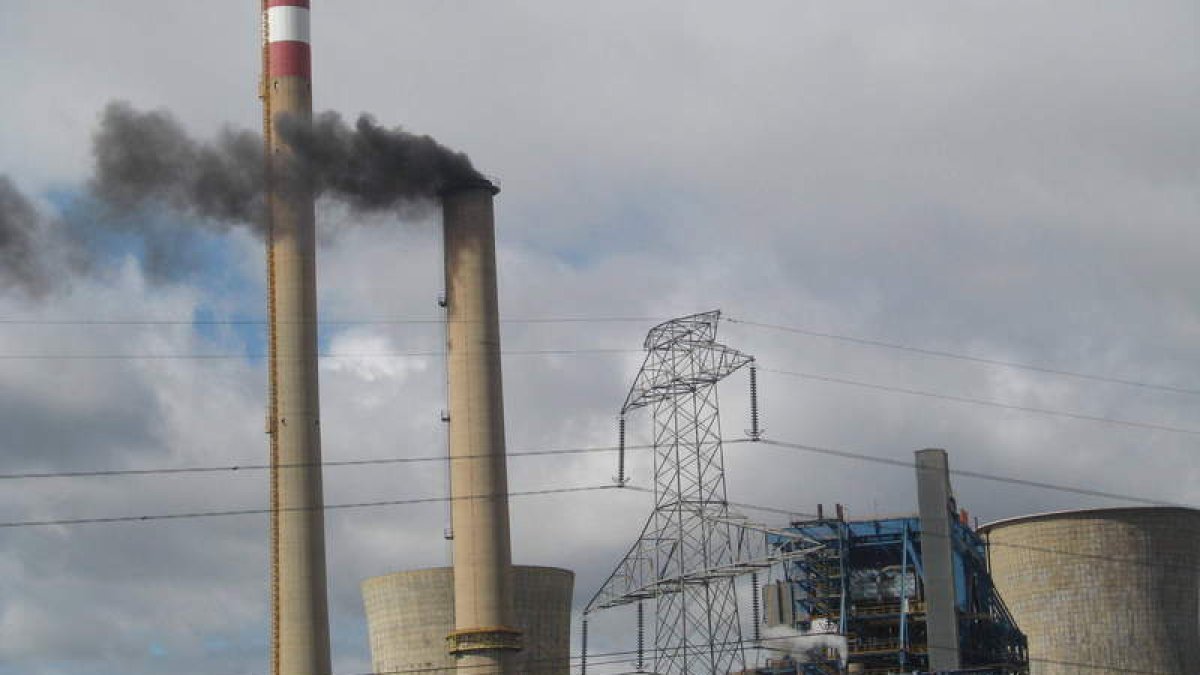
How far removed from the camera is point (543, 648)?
56562mm

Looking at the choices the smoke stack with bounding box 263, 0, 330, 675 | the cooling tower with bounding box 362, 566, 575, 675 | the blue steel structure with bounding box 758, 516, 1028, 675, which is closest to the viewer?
the smoke stack with bounding box 263, 0, 330, 675

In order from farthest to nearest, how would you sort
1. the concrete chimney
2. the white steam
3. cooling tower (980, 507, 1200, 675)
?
1. cooling tower (980, 507, 1200, 675)
2. the white steam
3. the concrete chimney

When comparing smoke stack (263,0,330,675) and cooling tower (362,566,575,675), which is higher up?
smoke stack (263,0,330,675)

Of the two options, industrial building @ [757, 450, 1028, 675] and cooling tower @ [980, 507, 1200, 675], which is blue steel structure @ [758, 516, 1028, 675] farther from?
cooling tower @ [980, 507, 1200, 675]

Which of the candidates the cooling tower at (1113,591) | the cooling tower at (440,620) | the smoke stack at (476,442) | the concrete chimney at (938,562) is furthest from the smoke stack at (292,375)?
the cooling tower at (1113,591)

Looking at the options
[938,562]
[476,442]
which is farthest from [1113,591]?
[476,442]

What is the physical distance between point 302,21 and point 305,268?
23.9 feet

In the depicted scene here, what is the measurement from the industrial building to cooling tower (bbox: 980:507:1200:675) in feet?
16.2

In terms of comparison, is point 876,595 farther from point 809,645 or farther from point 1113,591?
point 1113,591

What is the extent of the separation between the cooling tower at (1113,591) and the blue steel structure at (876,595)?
554 cm

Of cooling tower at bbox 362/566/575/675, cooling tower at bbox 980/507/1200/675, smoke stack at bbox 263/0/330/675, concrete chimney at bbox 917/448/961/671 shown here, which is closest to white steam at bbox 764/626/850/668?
concrete chimney at bbox 917/448/961/671

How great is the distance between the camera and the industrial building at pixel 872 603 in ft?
189

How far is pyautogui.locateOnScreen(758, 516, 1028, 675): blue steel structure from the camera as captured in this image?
5912 cm

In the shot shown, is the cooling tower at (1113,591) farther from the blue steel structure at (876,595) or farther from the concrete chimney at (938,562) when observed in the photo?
the concrete chimney at (938,562)
